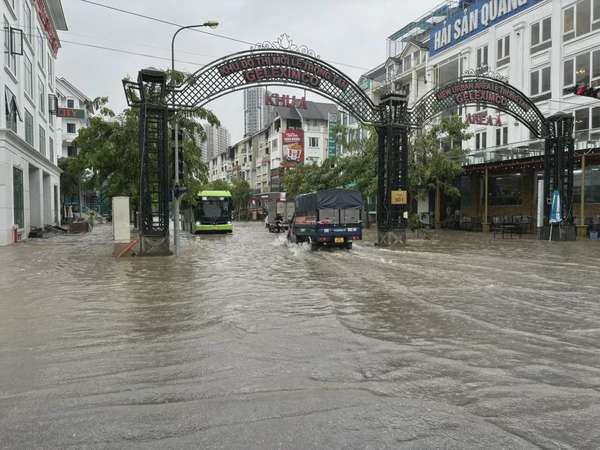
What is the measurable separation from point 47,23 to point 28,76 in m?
7.79

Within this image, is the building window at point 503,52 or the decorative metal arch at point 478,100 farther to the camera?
the building window at point 503,52

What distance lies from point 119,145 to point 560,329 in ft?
90.8

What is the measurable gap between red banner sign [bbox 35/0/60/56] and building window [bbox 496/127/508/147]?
33326 millimetres

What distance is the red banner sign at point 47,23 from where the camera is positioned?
34844 millimetres

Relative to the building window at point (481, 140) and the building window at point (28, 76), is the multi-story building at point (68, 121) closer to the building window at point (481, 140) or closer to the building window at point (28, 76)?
the building window at point (28, 76)

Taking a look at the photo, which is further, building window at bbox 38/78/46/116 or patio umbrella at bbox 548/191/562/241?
building window at bbox 38/78/46/116

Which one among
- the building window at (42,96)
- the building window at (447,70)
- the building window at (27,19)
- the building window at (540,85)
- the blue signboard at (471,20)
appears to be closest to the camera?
the building window at (27,19)

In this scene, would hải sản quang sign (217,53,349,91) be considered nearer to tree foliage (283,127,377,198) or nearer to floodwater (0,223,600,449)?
floodwater (0,223,600,449)

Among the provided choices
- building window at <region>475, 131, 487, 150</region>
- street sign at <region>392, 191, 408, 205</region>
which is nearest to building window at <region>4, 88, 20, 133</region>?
street sign at <region>392, 191, 408, 205</region>

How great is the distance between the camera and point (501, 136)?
3706 centimetres

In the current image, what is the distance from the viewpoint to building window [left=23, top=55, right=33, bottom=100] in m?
31.6

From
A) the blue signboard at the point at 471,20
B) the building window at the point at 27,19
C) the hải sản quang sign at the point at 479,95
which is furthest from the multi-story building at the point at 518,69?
the building window at the point at 27,19

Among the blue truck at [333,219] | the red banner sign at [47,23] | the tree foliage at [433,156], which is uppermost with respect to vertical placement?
the red banner sign at [47,23]

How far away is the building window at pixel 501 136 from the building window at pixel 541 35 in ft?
18.4
